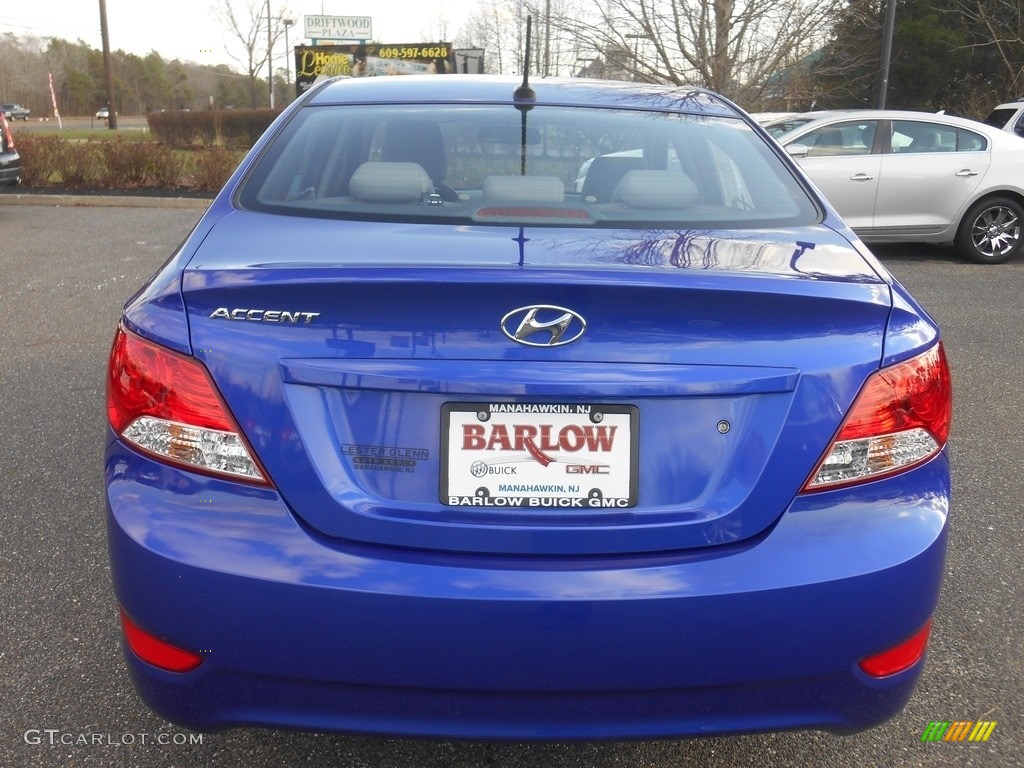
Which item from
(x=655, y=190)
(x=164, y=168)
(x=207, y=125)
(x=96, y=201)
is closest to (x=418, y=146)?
(x=655, y=190)

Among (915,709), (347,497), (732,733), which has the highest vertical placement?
(347,497)

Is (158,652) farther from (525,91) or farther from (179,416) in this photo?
(525,91)

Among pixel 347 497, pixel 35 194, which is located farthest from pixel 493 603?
pixel 35 194

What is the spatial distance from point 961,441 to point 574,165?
112 inches

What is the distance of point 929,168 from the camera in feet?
31.4

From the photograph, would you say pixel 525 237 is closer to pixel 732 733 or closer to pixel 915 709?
pixel 732 733

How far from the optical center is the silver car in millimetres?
9562

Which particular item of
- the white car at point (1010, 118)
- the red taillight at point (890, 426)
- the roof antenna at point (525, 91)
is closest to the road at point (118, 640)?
the red taillight at point (890, 426)

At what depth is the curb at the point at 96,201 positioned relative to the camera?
13.0 m

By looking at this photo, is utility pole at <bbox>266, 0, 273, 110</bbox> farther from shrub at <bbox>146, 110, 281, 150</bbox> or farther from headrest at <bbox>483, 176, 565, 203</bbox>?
headrest at <bbox>483, 176, 565, 203</bbox>

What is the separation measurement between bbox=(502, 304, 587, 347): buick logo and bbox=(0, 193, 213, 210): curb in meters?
12.3

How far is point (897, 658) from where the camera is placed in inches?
71.9

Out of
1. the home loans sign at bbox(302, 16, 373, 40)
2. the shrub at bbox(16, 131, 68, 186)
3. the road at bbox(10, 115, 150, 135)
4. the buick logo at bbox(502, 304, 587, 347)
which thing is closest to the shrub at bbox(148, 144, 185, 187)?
the shrub at bbox(16, 131, 68, 186)

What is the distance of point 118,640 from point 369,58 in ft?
95.5
